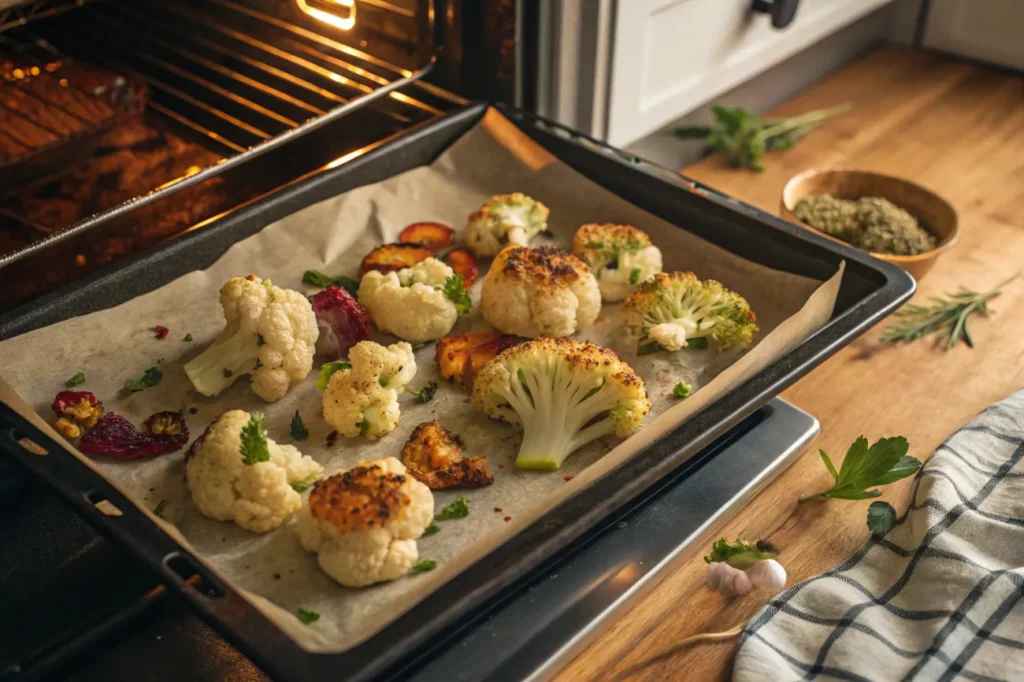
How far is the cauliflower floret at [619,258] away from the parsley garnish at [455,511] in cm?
47

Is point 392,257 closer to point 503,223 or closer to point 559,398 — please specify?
point 503,223

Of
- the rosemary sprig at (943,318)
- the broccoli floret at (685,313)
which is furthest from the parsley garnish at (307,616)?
the rosemary sprig at (943,318)

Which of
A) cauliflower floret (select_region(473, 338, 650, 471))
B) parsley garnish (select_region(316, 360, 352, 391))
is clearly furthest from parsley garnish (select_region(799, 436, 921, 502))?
parsley garnish (select_region(316, 360, 352, 391))

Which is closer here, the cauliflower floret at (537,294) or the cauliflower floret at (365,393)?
the cauliflower floret at (365,393)

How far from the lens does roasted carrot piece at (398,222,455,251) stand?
4.84ft

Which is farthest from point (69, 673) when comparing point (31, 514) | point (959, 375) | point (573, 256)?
Result: point (959, 375)

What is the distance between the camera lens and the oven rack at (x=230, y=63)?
1674 mm

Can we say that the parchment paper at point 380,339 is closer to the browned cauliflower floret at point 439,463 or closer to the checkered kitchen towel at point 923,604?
the browned cauliflower floret at point 439,463

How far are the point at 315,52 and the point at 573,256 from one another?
0.68 meters

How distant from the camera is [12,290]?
4.50ft

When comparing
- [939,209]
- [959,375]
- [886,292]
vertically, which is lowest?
[959,375]

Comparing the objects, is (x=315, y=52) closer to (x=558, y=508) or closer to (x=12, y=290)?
(x=12, y=290)

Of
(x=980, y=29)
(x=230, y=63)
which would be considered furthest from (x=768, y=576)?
(x=980, y=29)

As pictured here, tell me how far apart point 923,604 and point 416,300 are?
0.72m
